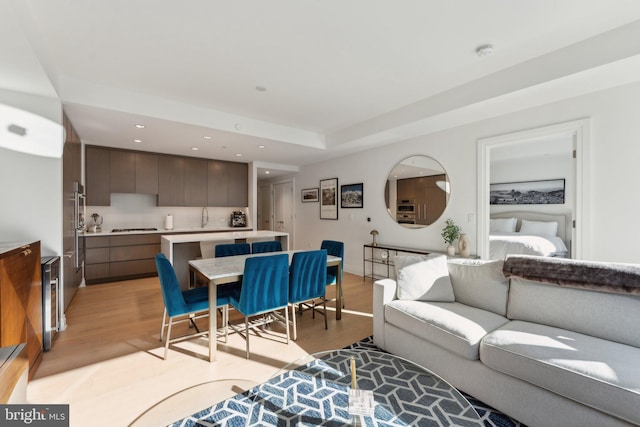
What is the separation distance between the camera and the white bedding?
4.05 m

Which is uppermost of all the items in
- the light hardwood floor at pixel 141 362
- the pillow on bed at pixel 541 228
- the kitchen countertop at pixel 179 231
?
the pillow on bed at pixel 541 228

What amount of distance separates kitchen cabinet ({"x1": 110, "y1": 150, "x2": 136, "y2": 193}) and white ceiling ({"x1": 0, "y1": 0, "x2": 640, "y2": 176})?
3.87ft

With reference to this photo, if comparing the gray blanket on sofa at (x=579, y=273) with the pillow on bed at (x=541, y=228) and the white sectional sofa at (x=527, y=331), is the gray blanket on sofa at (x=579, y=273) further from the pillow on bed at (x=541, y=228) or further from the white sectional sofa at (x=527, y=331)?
the pillow on bed at (x=541, y=228)

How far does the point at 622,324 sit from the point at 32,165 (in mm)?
4812

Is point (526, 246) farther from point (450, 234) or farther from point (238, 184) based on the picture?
point (238, 184)

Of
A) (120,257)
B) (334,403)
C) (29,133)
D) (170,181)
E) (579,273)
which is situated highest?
(29,133)

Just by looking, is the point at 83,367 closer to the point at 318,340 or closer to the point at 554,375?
the point at 318,340

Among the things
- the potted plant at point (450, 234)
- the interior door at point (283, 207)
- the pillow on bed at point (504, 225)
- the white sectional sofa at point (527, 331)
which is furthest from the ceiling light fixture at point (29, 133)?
the pillow on bed at point (504, 225)

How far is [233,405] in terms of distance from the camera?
54.5 inches

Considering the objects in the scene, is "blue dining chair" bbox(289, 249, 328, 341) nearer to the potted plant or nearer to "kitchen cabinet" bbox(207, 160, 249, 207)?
the potted plant

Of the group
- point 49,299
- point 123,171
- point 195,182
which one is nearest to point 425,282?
point 49,299

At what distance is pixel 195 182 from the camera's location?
581 centimetres

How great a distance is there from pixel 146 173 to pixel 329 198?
144 inches

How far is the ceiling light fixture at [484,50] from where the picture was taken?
2322 mm
